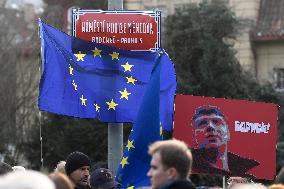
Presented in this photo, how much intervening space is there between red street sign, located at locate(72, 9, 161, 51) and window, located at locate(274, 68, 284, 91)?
20320mm

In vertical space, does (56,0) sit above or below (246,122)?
above

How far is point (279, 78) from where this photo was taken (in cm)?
3328

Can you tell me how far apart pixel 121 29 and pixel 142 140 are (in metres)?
2.54

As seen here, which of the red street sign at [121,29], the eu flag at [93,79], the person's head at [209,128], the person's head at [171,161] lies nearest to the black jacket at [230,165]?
the person's head at [209,128]

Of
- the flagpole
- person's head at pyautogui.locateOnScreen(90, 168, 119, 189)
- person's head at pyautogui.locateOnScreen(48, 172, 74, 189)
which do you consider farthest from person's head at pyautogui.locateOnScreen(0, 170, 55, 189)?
the flagpole

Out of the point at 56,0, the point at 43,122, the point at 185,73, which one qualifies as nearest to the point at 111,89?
the point at 185,73

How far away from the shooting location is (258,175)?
32.6 ft

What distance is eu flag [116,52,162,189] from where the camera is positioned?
8297mm

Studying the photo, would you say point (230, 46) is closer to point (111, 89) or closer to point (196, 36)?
point (196, 36)

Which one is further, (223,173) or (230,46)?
(230,46)

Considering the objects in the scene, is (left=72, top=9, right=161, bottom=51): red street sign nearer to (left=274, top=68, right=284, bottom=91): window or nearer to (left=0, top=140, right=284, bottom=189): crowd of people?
(left=0, top=140, right=284, bottom=189): crowd of people

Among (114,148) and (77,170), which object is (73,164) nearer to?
(77,170)

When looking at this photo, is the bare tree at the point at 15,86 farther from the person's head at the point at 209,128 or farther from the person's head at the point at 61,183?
the person's head at the point at 61,183

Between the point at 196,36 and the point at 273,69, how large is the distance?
8.73 metres
